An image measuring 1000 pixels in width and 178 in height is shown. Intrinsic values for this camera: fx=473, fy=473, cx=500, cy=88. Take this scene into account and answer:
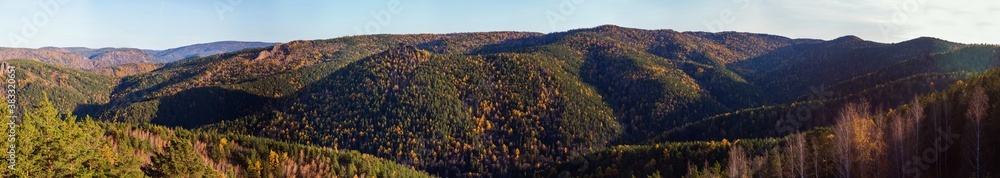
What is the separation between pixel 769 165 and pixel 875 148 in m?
25.1

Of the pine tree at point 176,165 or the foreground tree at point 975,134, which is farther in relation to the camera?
the foreground tree at point 975,134

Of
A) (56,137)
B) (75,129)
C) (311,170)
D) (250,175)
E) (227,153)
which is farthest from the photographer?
(311,170)

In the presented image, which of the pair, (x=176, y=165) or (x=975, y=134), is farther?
(x=975, y=134)

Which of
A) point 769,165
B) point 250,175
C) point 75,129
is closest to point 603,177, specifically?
point 769,165

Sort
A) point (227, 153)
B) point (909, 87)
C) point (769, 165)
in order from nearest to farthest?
point (769, 165), point (227, 153), point (909, 87)

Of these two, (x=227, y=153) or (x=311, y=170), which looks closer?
(x=227, y=153)

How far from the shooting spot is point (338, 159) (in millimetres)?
179500

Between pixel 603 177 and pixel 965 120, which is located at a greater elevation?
pixel 965 120

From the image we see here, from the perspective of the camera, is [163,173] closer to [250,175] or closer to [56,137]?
[56,137]

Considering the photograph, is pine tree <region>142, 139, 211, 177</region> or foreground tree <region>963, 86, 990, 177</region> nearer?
pine tree <region>142, 139, 211, 177</region>

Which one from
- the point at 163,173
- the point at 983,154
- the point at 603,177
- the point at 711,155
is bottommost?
the point at 603,177

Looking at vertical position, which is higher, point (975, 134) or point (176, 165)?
point (975, 134)

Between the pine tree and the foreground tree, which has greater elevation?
the foreground tree

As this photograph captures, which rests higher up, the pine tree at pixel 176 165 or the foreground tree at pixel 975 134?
the foreground tree at pixel 975 134
